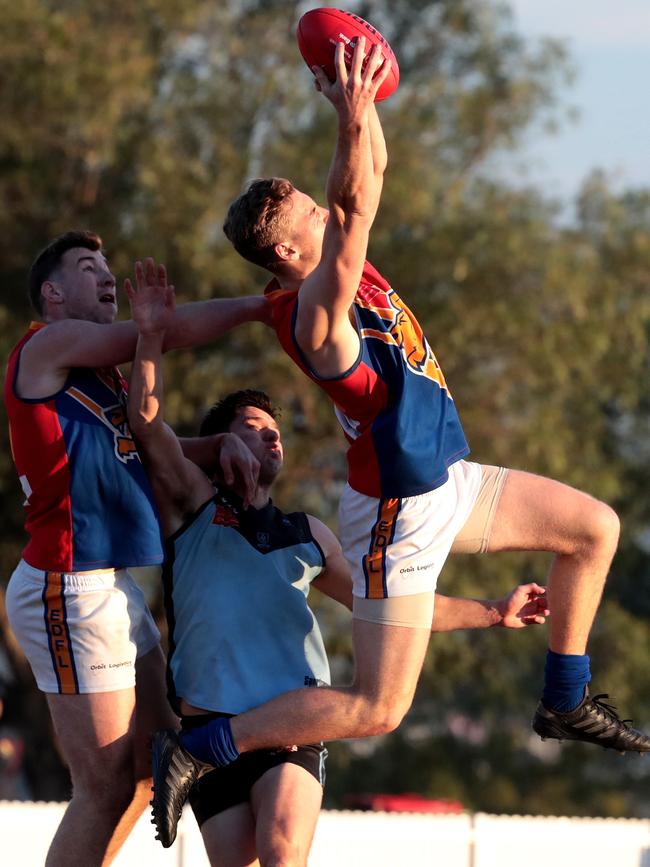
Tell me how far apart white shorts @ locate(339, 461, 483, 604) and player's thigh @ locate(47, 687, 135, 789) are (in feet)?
2.85

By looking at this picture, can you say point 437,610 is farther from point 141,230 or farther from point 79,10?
point 79,10

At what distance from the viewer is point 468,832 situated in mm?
6391

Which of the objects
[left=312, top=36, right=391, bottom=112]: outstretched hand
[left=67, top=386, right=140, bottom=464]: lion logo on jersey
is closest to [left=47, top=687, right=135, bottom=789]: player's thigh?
[left=67, top=386, right=140, bottom=464]: lion logo on jersey

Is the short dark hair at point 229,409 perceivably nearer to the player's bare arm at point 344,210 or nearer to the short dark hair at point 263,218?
the short dark hair at point 263,218

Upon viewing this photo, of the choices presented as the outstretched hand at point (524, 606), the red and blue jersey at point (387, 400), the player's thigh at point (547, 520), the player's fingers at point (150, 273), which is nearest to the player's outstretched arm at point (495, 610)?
the outstretched hand at point (524, 606)

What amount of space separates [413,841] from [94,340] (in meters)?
2.89

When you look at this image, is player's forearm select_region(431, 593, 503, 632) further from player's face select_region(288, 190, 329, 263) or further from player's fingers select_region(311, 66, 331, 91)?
player's fingers select_region(311, 66, 331, 91)

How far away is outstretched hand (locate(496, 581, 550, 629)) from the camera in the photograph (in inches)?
203

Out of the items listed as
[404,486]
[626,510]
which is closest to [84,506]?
[404,486]

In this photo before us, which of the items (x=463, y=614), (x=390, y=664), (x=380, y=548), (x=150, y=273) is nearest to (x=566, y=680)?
(x=463, y=614)

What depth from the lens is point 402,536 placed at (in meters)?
4.62

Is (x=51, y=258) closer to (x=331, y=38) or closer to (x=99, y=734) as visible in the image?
(x=331, y=38)

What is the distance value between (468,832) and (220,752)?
2.24 meters

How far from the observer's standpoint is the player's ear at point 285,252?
472 centimetres
